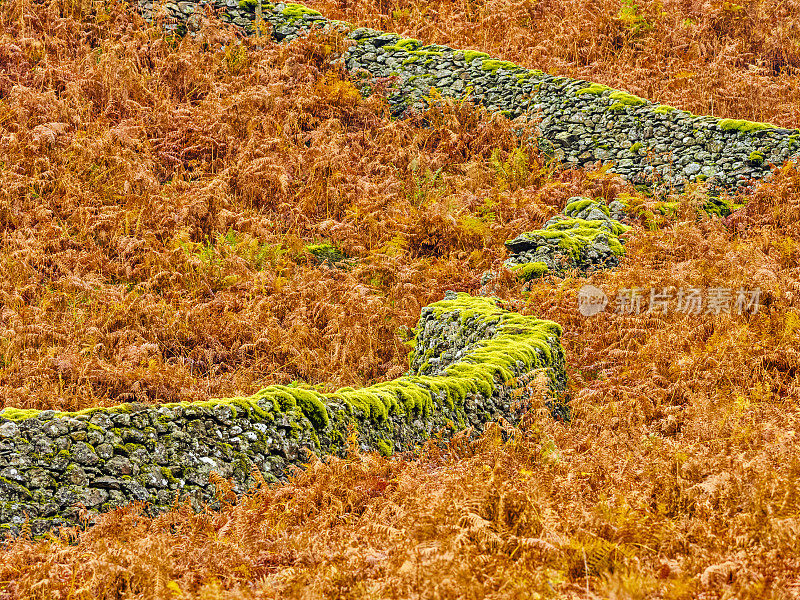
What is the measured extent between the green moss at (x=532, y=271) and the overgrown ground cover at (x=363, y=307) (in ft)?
1.26

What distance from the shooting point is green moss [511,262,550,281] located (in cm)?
1076

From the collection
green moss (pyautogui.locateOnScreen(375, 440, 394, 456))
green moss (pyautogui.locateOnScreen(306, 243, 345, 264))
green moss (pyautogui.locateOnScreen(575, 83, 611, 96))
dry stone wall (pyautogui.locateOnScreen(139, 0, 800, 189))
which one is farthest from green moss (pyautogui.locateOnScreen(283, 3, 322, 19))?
green moss (pyautogui.locateOnScreen(375, 440, 394, 456))

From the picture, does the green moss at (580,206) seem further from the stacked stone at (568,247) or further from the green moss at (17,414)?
the green moss at (17,414)

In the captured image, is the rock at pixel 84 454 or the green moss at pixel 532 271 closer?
the rock at pixel 84 454

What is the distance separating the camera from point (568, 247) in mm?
11086

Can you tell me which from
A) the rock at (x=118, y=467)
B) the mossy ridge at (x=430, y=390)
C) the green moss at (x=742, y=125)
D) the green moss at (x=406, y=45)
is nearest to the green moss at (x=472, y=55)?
the green moss at (x=406, y=45)

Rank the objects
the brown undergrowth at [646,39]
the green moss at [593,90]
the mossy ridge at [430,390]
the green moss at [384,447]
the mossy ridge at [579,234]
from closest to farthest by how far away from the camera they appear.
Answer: the mossy ridge at [430,390] < the green moss at [384,447] < the mossy ridge at [579,234] < the brown undergrowth at [646,39] < the green moss at [593,90]

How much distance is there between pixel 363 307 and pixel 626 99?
7.89 metres

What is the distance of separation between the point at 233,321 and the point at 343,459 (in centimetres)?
465

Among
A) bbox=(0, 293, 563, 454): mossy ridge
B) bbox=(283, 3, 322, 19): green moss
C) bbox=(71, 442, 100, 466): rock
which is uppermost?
bbox=(283, 3, 322, 19): green moss

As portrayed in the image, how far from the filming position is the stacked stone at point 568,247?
10.9 m

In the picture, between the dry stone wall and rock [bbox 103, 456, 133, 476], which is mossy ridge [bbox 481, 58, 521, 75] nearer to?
the dry stone wall

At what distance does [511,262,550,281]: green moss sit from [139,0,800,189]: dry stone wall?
4104 mm

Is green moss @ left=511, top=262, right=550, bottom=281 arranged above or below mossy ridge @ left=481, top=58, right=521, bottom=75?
below
